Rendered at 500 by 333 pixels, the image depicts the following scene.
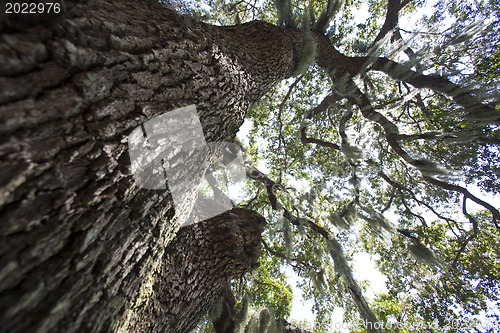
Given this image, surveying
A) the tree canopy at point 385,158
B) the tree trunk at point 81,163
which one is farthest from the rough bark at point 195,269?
the tree canopy at point 385,158

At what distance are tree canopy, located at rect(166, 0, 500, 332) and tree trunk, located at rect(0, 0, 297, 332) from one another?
197cm

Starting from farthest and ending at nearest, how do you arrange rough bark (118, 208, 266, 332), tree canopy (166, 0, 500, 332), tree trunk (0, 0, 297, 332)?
1. tree canopy (166, 0, 500, 332)
2. rough bark (118, 208, 266, 332)
3. tree trunk (0, 0, 297, 332)

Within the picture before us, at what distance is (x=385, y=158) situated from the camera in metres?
6.41

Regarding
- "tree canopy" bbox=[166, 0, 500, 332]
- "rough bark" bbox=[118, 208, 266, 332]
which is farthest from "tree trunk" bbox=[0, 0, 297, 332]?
"tree canopy" bbox=[166, 0, 500, 332]

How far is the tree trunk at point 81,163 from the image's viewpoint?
2.23 ft

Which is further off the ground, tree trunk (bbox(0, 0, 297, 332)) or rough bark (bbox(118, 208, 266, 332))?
tree trunk (bbox(0, 0, 297, 332))

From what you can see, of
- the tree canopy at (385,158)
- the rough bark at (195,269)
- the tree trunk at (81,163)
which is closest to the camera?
the tree trunk at (81,163)

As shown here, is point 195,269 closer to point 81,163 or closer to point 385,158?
point 81,163

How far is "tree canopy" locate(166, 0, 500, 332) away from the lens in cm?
410

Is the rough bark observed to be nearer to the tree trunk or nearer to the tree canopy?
the tree trunk

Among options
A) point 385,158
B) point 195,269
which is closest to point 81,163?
point 195,269

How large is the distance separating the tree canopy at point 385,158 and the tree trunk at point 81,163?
1.97 metres

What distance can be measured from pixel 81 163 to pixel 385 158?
724cm

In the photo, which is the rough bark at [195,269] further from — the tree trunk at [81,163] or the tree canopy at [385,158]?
the tree canopy at [385,158]
